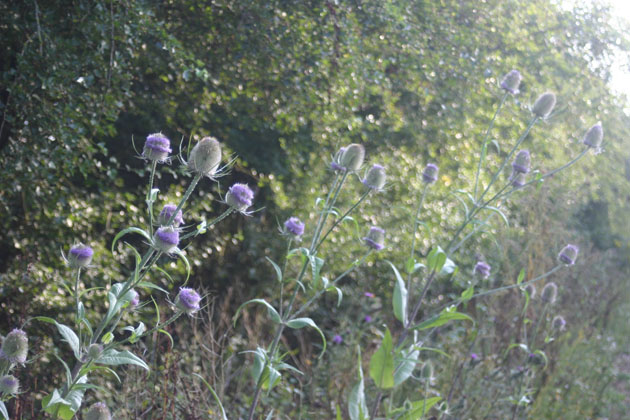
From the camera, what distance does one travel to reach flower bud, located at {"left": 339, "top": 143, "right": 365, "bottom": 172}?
2.30 metres

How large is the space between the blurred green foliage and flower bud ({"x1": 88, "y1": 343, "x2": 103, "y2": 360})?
492 millimetres

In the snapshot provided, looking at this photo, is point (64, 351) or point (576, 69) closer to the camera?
point (64, 351)

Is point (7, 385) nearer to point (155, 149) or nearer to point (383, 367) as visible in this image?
point (155, 149)

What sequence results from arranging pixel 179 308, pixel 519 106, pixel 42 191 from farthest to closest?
pixel 519 106 → pixel 42 191 → pixel 179 308

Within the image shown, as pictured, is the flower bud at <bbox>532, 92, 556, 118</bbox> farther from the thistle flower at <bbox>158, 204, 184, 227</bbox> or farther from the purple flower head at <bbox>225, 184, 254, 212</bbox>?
the thistle flower at <bbox>158, 204, 184, 227</bbox>

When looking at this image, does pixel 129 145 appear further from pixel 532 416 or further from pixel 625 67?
pixel 625 67

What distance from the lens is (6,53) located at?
3303 millimetres

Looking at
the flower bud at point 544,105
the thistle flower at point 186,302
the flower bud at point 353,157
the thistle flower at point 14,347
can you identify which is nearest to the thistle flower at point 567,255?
the flower bud at point 544,105

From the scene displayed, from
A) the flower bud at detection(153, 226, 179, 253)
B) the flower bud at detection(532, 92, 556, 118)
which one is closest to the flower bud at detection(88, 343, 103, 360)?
the flower bud at detection(153, 226, 179, 253)

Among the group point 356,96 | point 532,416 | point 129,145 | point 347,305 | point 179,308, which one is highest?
point 179,308

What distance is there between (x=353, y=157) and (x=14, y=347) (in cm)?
120

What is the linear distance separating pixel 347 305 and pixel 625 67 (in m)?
5.79

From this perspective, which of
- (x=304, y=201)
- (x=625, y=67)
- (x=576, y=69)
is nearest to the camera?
(x=304, y=201)

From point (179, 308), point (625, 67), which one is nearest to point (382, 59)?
point (179, 308)
